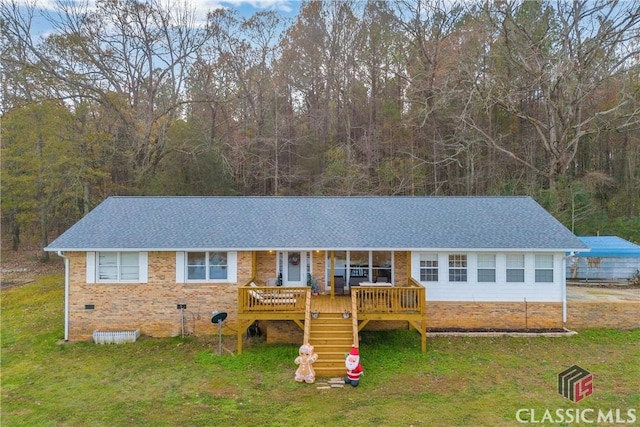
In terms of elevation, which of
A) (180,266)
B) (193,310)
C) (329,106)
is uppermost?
(329,106)

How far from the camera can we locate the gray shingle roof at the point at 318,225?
43.5 feet

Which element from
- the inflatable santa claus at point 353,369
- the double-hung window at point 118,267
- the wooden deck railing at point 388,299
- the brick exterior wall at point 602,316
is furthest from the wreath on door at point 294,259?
the brick exterior wall at point 602,316

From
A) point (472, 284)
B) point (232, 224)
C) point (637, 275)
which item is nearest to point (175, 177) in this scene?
point (232, 224)

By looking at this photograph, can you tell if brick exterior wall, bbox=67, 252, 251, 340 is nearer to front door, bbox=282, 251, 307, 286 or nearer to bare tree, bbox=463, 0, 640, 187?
front door, bbox=282, 251, 307, 286

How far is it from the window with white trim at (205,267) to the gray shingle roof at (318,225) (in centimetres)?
51

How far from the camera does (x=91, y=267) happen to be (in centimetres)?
1327

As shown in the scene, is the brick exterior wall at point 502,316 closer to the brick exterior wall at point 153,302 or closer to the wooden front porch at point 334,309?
the wooden front porch at point 334,309

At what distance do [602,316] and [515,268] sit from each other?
3.73 m

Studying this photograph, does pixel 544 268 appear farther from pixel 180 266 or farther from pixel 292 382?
pixel 180 266

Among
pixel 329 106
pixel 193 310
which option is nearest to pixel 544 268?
pixel 193 310

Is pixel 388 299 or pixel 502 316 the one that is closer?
pixel 388 299

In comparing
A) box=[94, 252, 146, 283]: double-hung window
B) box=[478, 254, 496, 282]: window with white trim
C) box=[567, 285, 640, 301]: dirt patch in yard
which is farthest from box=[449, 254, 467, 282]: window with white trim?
box=[94, 252, 146, 283]: double-hung window

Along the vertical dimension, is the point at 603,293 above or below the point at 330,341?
above

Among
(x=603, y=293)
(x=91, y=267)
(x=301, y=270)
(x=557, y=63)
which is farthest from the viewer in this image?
(x=557, y=63)
